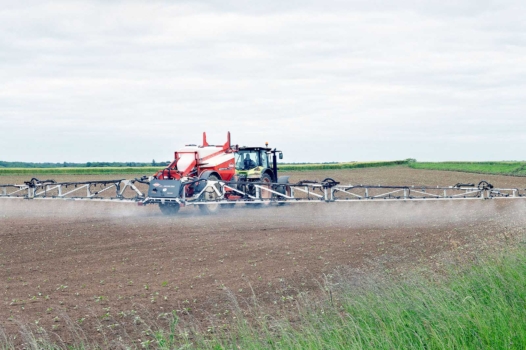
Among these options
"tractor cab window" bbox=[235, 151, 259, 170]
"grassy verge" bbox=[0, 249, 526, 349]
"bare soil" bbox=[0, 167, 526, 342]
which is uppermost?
"tractor cab window" bbox=[235, 151, 259, 170]

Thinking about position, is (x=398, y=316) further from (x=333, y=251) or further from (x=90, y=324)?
(x=333, y=251)

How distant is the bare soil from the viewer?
32.3 feet

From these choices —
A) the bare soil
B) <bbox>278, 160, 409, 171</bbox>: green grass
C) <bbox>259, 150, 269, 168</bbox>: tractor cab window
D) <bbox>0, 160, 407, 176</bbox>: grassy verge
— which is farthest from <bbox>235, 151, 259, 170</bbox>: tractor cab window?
<bbox>278, 160, 409, 171</bbox>: green grass

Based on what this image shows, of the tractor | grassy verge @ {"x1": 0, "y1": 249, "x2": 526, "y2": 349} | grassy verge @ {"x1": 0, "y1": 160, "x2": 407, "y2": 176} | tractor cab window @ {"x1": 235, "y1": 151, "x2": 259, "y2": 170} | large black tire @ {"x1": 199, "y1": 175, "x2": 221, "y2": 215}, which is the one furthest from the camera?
grassy verge @ {"x1": 0, "y1": 160, "x2": 407, "y2": 176}

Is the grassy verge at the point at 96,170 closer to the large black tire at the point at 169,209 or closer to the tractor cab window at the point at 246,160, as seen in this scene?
the tractor cab window at the point at 246,160

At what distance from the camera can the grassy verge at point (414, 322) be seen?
6363 mm

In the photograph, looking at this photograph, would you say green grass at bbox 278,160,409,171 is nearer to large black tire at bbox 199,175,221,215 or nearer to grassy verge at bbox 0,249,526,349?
large black tire at bbox 199,175,221,215

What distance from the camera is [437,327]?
22.0 feet

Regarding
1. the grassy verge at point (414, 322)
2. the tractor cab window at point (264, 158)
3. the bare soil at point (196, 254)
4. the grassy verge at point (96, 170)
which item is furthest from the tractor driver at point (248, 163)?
the grassy verge at point (96, 170)

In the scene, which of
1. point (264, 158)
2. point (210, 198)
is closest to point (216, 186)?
point (210, 198)

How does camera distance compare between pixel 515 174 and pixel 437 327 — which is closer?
pixel 437 327

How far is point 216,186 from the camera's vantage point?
Answer: 2269cm

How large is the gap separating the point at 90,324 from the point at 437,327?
15.8 ft

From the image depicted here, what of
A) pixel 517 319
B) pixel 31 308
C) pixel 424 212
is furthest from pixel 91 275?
Answer: pixel 424 212
